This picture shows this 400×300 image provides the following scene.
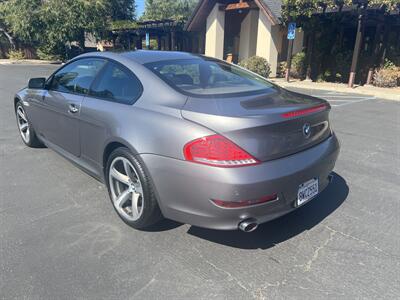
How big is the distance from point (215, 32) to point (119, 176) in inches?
735

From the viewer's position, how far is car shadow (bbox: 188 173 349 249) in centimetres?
285

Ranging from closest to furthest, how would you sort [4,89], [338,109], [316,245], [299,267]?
[299,267] → [316,245] → [338,109] → [4,89]

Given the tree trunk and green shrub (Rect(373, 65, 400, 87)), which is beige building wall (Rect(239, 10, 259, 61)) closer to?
green shrub (Rect(373, 65, 400, 87))

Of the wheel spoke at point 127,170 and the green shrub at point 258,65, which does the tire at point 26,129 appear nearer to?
the wheel spoke at point 127,170

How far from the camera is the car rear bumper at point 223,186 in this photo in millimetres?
2336

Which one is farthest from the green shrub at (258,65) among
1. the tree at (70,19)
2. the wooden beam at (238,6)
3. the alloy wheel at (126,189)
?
the tree at (70,19)

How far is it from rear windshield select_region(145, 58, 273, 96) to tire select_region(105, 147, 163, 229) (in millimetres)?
745

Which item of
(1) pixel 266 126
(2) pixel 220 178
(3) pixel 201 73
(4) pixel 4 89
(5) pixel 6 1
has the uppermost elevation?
(5) pixel 6 1

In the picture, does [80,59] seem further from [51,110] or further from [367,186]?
[367,186]

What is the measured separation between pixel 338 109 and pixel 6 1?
32.7 meters

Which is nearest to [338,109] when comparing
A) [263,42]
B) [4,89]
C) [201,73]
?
[201,73]

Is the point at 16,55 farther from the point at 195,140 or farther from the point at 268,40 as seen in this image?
the point at 195,140

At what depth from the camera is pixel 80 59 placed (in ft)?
12.9

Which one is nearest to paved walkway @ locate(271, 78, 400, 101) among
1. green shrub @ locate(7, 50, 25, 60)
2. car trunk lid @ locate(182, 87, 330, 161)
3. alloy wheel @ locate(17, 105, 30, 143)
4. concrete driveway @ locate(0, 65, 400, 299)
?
concrete driveway @ locate(0, 65, 400, 299)
